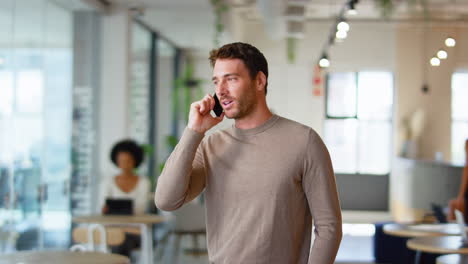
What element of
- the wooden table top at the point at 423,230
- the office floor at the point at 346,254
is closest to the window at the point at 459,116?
the office floor at the point at 346,254

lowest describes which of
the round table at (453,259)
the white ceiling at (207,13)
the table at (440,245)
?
the table at (440,245)

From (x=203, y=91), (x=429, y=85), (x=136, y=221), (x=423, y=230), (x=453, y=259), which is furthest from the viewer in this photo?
(x=429, y=85)

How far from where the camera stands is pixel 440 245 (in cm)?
522

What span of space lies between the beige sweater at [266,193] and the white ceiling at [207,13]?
21.9ft

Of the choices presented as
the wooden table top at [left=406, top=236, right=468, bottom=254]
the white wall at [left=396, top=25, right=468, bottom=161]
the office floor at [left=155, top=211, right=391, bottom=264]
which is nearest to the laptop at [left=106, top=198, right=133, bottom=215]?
the office floor at [left=155, top=211, right=391, bottom=264]

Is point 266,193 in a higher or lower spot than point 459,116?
lower

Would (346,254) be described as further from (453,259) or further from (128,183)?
(453,259)

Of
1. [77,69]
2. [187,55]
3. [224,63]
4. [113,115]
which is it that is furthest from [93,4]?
[224,63]

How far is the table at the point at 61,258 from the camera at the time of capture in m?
3.96

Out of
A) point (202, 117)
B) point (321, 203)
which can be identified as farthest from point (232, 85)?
point (321, 203)

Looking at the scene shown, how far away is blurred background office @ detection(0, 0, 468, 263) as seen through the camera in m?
7.20

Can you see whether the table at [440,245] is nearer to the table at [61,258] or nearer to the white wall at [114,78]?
the table at [61,258]

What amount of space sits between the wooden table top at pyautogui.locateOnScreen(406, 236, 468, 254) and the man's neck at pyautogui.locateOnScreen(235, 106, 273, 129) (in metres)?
2.94

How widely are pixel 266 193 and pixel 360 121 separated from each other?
14.3 m
